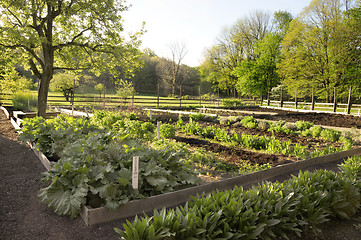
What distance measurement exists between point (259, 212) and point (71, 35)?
38.1ft

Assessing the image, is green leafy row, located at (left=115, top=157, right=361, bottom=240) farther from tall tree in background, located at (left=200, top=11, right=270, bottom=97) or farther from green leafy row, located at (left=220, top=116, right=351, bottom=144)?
tall tree in background, located at (left=200, top=11, right=270, bottom=97)

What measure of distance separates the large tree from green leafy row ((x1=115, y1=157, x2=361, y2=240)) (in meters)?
8.80

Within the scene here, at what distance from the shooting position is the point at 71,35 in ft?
36.4

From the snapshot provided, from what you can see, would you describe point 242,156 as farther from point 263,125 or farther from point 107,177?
point 263,125

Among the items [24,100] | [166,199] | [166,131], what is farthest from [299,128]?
[24,100]

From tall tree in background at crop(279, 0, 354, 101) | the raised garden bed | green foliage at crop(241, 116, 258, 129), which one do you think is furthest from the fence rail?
the raised garden bed

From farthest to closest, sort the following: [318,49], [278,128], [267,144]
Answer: [318,49], [278,128], [267,144]

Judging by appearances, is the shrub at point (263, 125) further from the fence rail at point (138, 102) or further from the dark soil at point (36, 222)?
the fence rail at point (138, 102)

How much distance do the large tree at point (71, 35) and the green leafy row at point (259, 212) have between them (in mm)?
8801

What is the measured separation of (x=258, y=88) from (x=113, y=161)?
28142mm

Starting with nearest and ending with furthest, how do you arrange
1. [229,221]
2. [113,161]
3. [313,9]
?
[229,221] < [113,161] < [313,9]

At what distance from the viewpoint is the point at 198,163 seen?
16.8ft

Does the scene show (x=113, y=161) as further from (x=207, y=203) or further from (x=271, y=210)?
(x=271, y=210)

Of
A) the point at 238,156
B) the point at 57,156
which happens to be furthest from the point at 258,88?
the point at 57,156
